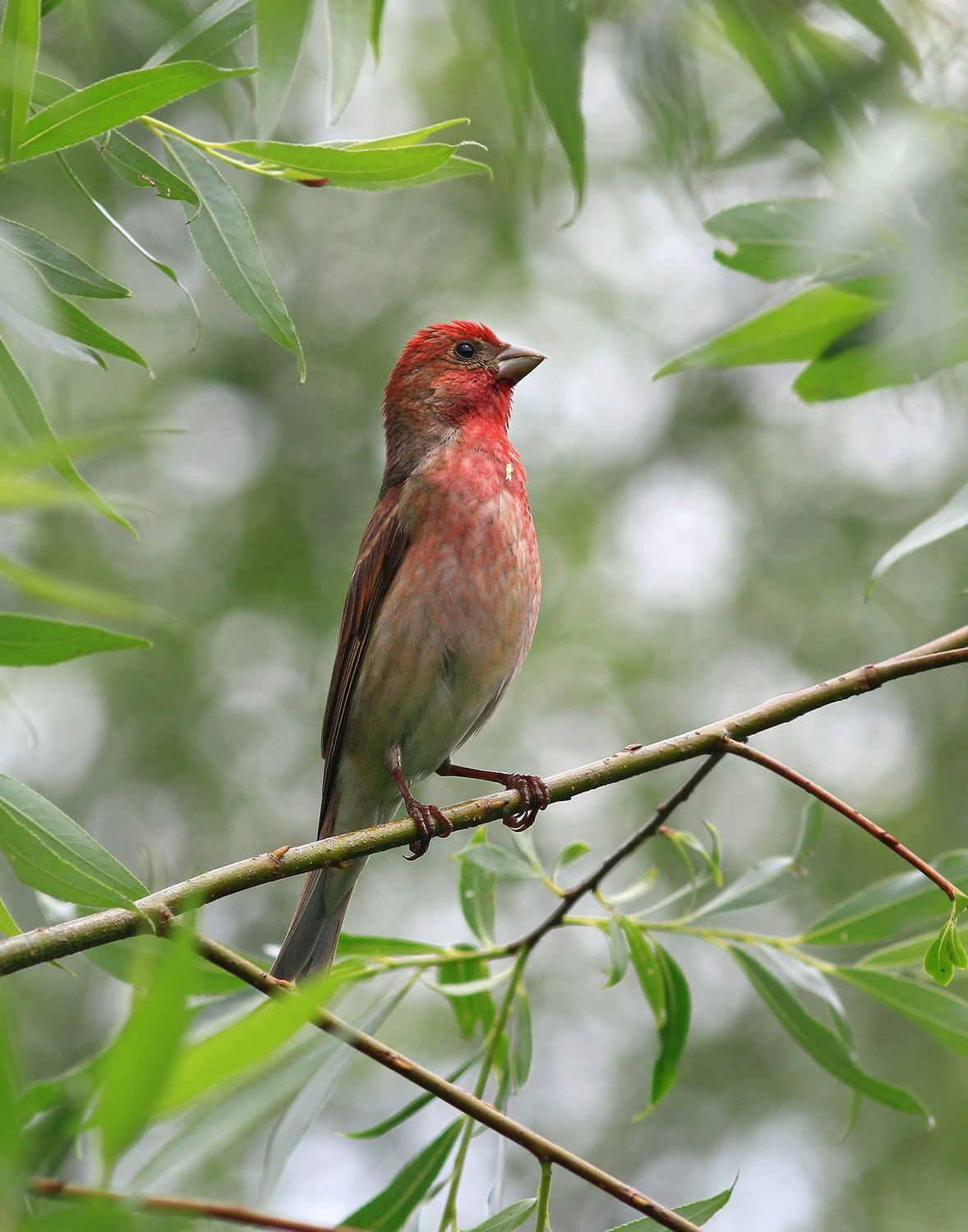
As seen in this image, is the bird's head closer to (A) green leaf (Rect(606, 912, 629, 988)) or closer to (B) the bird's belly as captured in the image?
(B) the bird's belly

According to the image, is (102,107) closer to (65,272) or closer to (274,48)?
(65,272)

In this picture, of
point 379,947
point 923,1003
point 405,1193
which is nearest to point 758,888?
point 923,1003

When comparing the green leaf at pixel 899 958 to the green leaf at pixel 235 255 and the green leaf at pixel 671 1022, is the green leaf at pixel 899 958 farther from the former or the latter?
the green leaf at pixel 235 255

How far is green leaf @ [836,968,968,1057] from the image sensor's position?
11.9 ft

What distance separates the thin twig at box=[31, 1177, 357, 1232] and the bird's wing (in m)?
4.00

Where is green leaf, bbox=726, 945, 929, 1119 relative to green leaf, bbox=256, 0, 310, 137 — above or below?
below

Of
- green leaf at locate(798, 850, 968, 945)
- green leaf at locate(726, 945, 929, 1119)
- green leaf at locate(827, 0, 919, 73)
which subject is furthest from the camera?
green leaf at locate(798, 850, 968, 945)

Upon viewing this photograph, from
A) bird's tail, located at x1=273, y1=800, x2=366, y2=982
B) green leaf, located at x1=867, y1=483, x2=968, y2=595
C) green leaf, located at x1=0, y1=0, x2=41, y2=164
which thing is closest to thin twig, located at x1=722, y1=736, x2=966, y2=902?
green leaf, located at x1=867, y1=483, x2=968, y2=595

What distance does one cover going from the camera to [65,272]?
2691 mm

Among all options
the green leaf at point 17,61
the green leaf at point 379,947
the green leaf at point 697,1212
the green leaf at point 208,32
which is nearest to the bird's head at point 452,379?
the green leaf at point 379,947

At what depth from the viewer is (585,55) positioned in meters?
1.85

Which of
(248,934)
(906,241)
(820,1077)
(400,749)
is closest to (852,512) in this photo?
(820,1077)

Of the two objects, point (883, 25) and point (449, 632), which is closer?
point (883, 25)

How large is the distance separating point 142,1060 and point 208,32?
2.03 m
